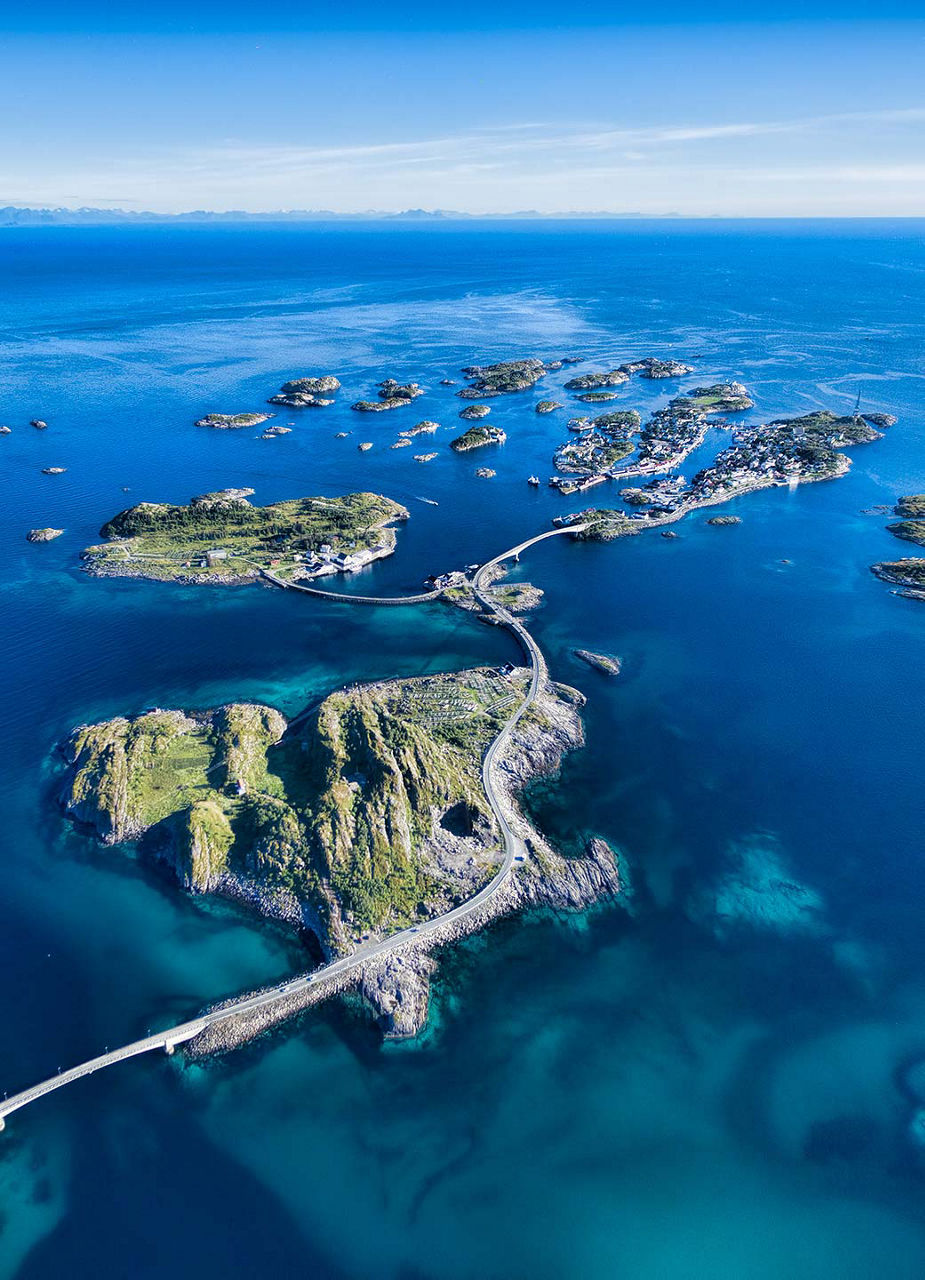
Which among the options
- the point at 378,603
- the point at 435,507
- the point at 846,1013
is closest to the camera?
the point at 846,1013

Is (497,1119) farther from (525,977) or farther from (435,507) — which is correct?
(435,507)

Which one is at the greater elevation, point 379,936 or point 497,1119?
point 379,936

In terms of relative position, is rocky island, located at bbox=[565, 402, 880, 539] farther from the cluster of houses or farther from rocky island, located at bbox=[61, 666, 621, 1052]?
rocky island, located at bbox=[61, 666, 621, 1052]

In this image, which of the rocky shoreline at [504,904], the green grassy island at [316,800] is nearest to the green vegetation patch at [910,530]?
the rocky shoreline at [504,904]

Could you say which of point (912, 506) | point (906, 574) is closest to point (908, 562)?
point (906, 574)

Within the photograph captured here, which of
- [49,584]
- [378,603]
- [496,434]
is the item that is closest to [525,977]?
[378,603]

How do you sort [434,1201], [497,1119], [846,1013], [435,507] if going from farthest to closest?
[435,507], [846,1013], [497,1119], [434,1201]

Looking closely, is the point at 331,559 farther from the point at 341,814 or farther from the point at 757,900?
the point at 757,900
